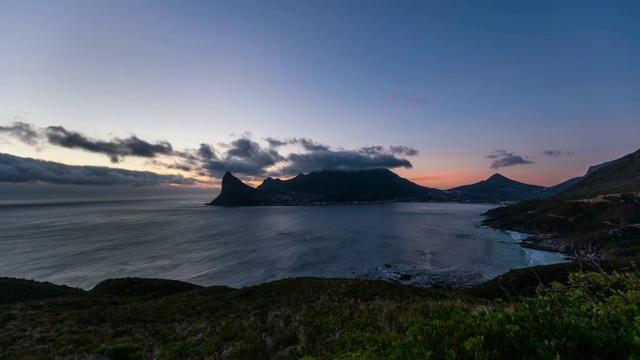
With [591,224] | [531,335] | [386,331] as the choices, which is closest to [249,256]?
[386,331]

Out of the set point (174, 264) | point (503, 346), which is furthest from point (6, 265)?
point (503, 346)

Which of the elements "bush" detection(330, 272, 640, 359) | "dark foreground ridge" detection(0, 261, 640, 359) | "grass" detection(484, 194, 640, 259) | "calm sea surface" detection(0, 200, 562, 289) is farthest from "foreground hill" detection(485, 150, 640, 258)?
"bush" detection(330, 272, 640, 359)

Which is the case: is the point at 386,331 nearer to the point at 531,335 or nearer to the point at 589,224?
the point at 531,335

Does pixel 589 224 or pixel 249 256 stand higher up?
pixel 589 224

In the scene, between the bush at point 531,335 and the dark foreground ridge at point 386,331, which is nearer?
the bush at point 531,335

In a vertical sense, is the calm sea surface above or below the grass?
below

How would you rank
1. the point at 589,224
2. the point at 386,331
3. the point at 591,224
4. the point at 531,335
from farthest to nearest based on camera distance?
the point at 589,224 < the point at 591,224 < the point at 386,331 < the point at 531,335

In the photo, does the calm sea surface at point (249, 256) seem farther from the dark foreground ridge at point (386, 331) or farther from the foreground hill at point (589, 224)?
the dark foreground ridge at point (386, 331)

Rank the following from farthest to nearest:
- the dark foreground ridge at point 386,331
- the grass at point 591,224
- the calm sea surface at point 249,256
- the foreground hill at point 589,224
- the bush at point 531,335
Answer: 1. the foreground hill at point 589,224
2. the grass at point 591,224
3. the calm sea surface at point 249,256
4. the dark foreground ridge at point 386,331
5. the bush at point 531,335

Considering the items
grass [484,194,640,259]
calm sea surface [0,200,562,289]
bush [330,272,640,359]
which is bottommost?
calm sea surface [0,200,562,289]

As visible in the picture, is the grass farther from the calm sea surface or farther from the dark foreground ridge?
the dark foreground ridge

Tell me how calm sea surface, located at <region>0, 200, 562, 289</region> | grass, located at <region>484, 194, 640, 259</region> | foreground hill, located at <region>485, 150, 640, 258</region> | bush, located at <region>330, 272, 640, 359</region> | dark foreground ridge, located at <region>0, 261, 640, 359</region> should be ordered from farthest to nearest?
foreground hill, located at <region>485, 150, 640, 258</region> → grass, located at <region>484, 194, 640, 259</region> → calm sea surface, located at <region>0, 200, 562, 289</region> → dark foreground ridge, located at <region>0, 261, 640, 359</region> → bush, located at <region>330, 272, 640, 359</region>

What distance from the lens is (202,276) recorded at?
6372 centimetres

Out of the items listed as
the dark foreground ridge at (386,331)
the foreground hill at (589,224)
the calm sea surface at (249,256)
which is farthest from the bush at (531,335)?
the foreground hill at (589,224)
